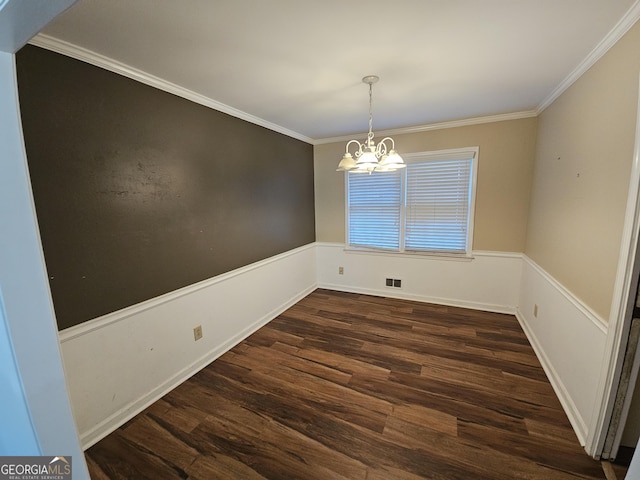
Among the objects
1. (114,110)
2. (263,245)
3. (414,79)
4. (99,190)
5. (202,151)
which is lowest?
(263,245)

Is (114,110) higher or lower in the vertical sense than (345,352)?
higher

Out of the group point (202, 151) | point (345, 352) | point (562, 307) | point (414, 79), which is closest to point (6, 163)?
point (202, 151)

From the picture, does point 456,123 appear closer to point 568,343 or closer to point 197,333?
point 568,343

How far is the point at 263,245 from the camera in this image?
10.2 ft

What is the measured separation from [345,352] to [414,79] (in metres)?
2.49

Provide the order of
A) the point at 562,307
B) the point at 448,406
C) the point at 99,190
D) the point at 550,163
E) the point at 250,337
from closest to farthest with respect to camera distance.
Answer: the point at 99,190 < the point at 448,406 < the point at 562,307 < the point at 550,163 < the point at 250,337

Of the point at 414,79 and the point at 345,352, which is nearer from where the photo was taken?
the point at 414,79

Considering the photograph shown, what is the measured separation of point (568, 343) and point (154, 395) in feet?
10.3

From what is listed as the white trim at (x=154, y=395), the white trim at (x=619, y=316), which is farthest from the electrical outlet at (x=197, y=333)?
the white trim at (x=619, y=316)

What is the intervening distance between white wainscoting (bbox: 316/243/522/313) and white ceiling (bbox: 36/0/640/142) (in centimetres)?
193

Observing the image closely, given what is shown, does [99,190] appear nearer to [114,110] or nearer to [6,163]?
[114,110]

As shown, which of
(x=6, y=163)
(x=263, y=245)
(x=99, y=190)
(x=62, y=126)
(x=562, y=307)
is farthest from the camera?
(x=263, y=245)

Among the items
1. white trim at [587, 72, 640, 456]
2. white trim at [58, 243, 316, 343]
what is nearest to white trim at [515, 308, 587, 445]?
white trim at [587, 72, 640, 456]

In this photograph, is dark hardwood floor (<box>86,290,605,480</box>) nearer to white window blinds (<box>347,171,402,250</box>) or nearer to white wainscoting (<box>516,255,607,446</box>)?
white wainscoting (<box>516,255,607,446</box>)
